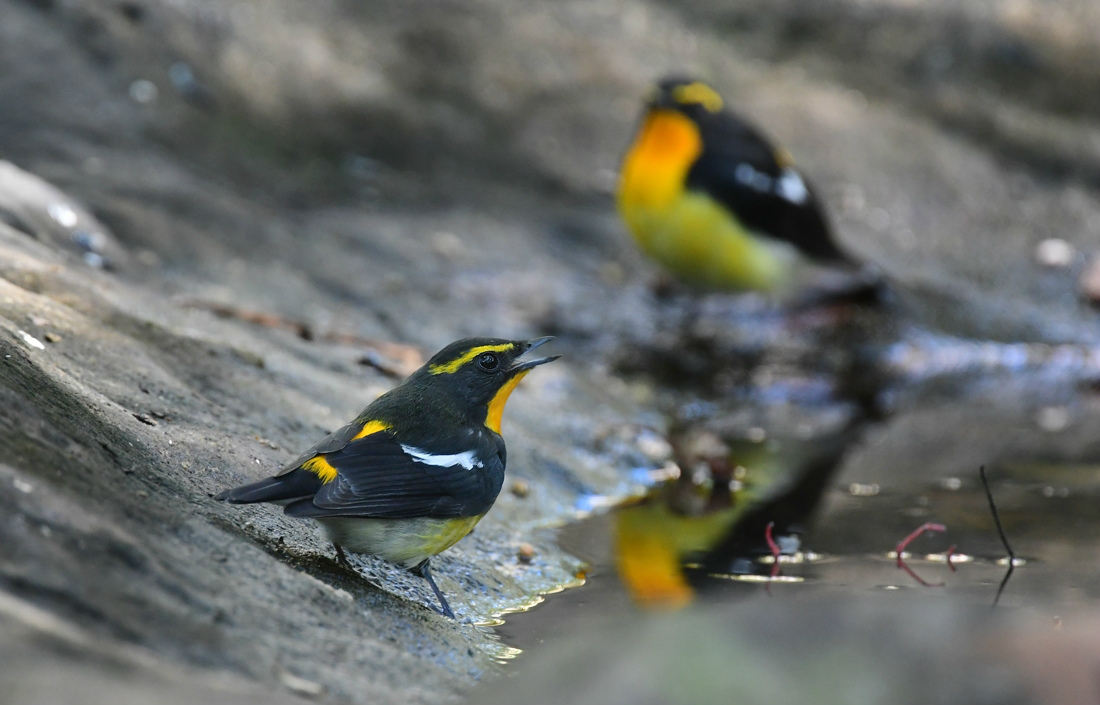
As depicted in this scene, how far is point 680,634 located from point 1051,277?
731 cm

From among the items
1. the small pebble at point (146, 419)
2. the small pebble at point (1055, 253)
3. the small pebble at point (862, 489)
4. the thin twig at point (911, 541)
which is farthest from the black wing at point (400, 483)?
the small pebble at point (1055, 253)

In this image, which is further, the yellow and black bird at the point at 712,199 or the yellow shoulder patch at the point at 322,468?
the yellow and black bird at the point at 712,199

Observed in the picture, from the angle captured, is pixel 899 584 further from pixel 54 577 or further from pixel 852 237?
pixel 852 237

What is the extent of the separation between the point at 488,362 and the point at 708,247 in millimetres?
3745

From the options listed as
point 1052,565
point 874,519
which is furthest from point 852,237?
point 1052,565

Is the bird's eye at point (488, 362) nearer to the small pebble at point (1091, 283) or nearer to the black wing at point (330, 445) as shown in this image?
the black wing at point (330, 445)

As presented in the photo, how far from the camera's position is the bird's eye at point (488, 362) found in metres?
3.74

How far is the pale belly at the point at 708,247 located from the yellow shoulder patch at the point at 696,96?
634 millimetres

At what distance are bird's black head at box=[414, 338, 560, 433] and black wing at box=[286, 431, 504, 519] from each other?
0.21m

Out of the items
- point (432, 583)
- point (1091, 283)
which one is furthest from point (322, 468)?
point (1091, 283)

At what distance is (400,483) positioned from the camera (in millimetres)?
3240

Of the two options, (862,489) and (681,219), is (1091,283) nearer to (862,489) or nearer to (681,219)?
Result: (681,219)

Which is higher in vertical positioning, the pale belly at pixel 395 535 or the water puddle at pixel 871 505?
the water puddle at pixel 871 505

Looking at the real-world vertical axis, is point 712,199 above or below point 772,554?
above
